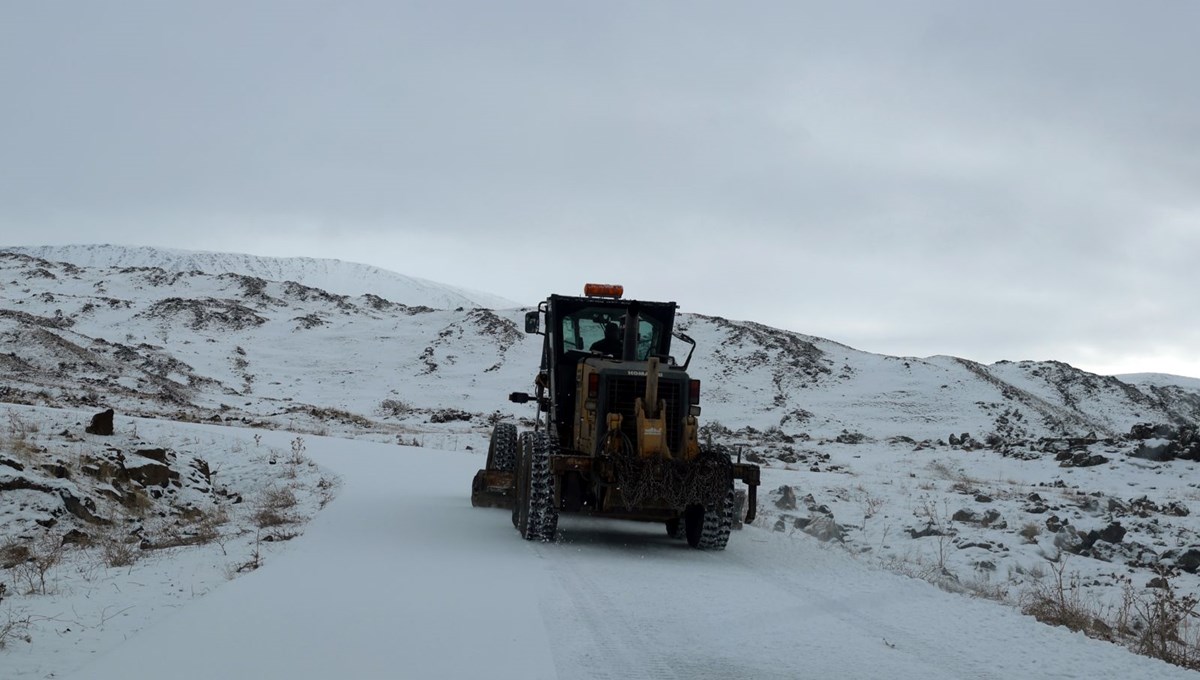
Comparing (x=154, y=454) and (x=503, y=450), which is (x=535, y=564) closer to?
(x=503, y=450)

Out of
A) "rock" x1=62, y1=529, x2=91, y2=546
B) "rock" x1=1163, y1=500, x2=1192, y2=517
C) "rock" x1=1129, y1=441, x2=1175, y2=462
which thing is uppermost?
"rock" x1=1129, y1=441, x2=1175, y2=462

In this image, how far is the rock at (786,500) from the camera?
1514 centimetres

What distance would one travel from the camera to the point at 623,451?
10.6 metres

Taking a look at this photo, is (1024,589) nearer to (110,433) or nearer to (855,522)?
(855,522)

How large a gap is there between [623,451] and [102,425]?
10.4 meters

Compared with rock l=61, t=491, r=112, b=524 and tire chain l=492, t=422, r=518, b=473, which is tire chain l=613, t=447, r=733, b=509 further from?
rock l=61, t=491, r=112, b=524

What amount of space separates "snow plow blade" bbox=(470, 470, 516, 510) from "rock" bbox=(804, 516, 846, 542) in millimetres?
4116

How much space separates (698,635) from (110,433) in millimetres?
13478

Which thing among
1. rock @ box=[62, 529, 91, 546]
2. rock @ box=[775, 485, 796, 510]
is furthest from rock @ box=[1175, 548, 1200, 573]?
rock @ box=[62, 529, 91, 546]

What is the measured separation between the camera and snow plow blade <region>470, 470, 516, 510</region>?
13742 millimetres

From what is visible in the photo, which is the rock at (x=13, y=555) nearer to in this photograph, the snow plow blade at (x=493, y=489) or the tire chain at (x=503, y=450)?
the snow plow blade at (x=493, y=489)

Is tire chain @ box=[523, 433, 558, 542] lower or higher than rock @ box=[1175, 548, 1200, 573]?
higher

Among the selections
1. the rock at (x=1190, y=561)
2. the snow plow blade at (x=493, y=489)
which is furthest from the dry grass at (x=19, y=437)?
the rock at (x=1190, y=561)

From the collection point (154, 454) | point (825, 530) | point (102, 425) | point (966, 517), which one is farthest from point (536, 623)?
point (102, 425)
